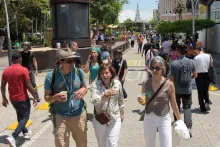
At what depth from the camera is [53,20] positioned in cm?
1820

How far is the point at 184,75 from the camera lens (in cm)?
643

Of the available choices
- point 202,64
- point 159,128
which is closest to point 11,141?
point 159,128

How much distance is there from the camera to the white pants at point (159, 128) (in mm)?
4453

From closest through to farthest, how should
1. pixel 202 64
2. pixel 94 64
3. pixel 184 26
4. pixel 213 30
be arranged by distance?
pixel 94 64
pixel 202 64
pixel 184 26
pixel 213 30

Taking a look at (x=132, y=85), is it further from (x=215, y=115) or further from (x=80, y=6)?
(x=80, y=6)

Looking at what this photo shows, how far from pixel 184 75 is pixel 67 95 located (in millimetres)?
2909

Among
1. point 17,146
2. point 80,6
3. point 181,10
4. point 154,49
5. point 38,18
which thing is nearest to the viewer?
point 17,146

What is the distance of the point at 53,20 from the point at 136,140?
13035 mm

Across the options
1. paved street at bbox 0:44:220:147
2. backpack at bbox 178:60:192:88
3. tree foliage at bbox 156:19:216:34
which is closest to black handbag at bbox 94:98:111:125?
paved street at bbox 0:44:220:147

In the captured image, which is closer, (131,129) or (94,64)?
(131,129)

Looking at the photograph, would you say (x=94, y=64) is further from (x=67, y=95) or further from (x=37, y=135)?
(x=67, y=95)

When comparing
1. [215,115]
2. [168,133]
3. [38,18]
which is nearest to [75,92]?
[168,133]

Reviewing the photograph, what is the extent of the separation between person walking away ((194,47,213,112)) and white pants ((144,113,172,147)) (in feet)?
13.4

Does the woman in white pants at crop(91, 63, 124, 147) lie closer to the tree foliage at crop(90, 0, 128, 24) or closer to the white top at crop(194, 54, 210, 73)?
the white top at crop(194, 54, 210, 73)
